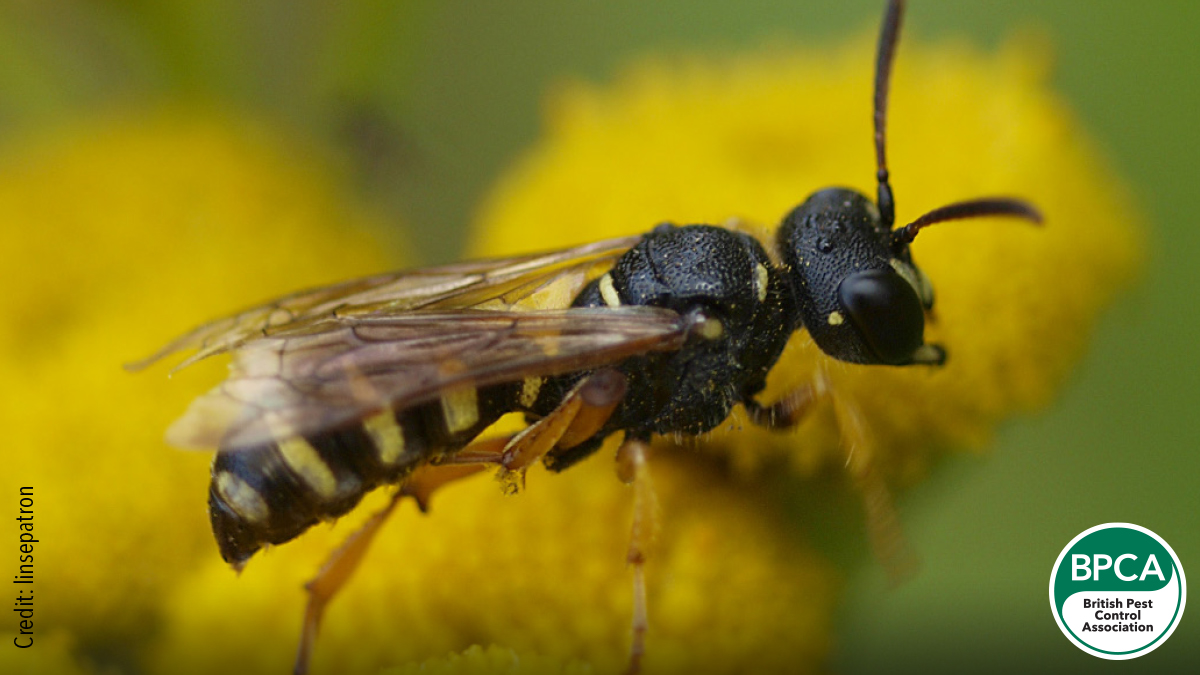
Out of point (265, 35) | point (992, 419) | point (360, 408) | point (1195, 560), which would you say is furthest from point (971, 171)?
point (265, 35)

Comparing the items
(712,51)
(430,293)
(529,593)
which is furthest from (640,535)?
(712,51)

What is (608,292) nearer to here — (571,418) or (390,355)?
(571,418)

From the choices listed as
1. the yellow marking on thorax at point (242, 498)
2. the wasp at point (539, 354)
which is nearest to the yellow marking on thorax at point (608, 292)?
the wasp at point (539, 354)

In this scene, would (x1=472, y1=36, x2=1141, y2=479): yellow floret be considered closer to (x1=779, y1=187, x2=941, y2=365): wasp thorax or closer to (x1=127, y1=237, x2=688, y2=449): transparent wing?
(x1=779, y1=187, x2=941, y2=365): wasp thorax

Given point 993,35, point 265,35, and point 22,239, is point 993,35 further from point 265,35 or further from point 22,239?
point 22,239

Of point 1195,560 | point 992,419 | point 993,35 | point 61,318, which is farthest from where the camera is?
point 993,35

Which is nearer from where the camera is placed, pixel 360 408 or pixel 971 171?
pixel 360 408
